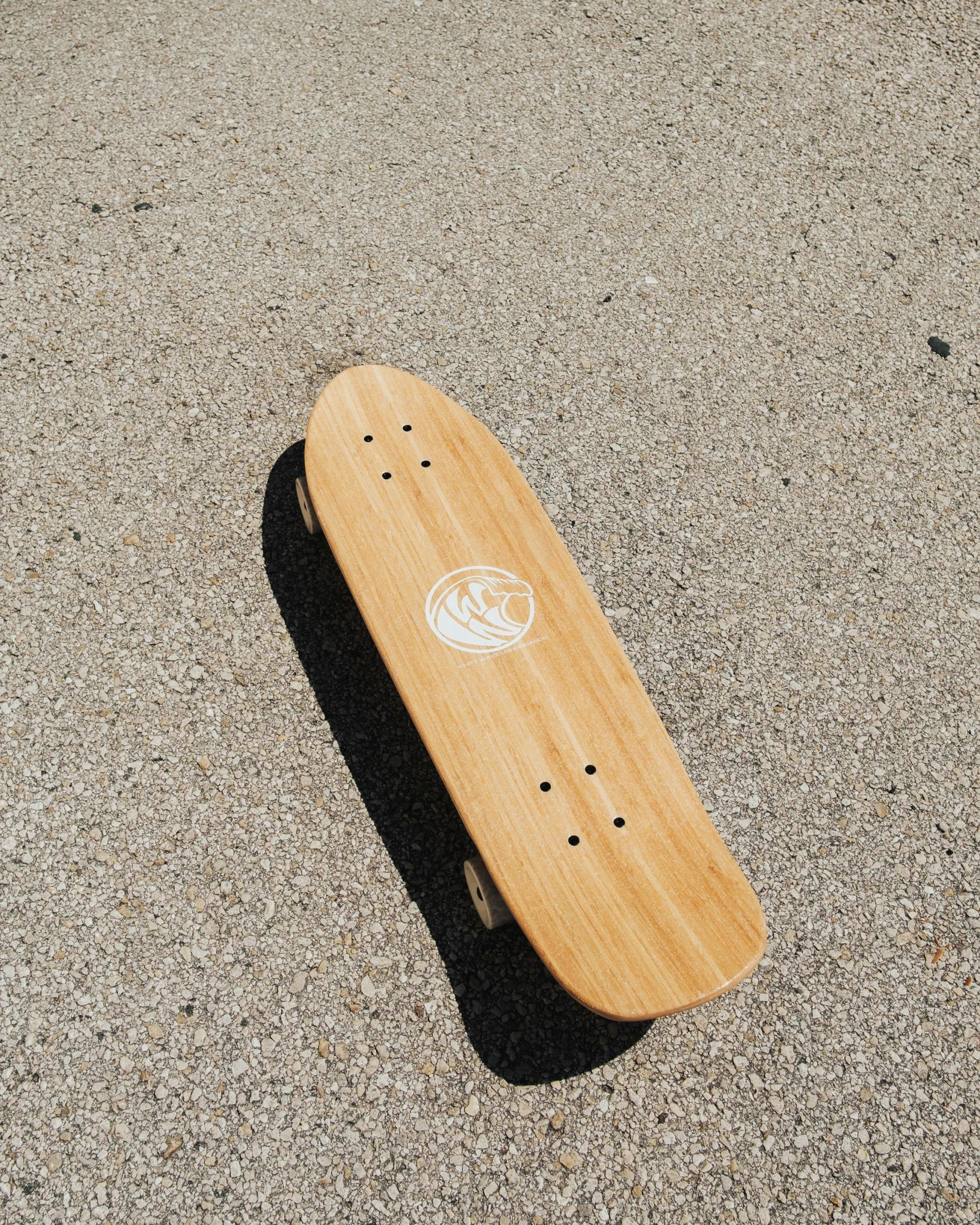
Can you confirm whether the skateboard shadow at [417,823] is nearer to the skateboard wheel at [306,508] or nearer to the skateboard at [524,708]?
the skateboard wheel at [306,508]

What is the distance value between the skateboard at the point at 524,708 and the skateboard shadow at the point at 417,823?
19 centimetres

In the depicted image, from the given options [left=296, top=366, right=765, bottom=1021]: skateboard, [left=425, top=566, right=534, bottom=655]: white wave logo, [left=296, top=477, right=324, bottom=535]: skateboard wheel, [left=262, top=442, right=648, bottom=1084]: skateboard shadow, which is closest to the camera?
[left=296, top=366, right=765, bottom=1021]: skateboard

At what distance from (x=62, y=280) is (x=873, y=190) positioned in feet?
12.3

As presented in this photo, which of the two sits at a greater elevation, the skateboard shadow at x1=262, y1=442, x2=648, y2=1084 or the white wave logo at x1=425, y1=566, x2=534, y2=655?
the white wave logo at x1=425, y1=566, x2=534, y2=655

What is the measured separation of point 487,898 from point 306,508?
154 cm

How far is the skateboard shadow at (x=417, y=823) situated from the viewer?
302 cm

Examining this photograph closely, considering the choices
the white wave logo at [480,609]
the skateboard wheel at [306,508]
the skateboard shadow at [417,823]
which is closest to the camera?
the skateboard shadow at [417,823]

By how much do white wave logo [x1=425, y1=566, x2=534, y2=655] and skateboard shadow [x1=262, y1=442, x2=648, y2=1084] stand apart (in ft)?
1.21

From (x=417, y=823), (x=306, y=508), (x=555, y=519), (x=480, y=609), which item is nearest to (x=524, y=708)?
(x=480, y=609)

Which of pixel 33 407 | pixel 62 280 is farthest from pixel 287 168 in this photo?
pixel 33 407

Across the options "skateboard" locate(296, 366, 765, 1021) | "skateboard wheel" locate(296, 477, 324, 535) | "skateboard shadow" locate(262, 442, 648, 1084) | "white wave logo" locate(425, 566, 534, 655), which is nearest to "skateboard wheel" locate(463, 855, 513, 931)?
"skateboard" locate(296, 366, 765, 1021)

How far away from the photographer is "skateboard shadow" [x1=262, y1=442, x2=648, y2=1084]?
3018 mm

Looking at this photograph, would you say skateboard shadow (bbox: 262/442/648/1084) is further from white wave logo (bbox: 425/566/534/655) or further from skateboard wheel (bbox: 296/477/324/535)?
white wave logo (bbox: 425/566/534/655)

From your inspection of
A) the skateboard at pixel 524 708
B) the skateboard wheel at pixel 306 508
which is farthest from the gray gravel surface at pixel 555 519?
the skateboard at pixel 524 708
